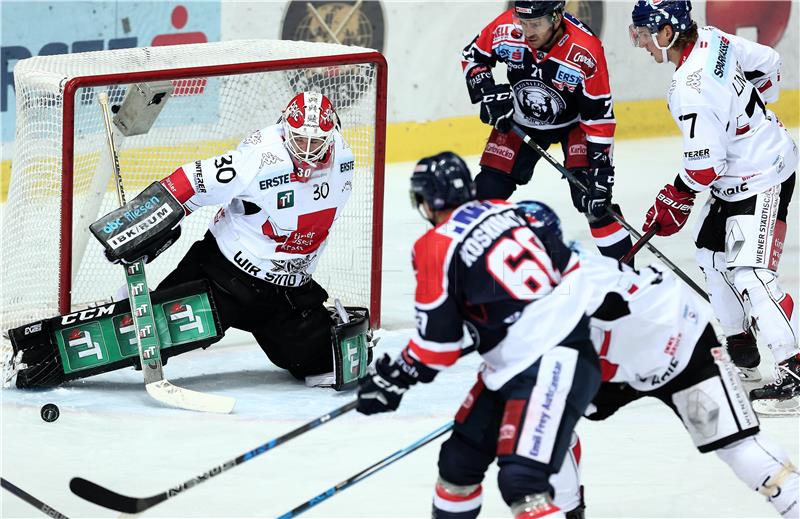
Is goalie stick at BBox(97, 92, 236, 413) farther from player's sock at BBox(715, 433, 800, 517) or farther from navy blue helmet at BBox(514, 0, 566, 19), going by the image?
player's sock at BBox(715, 433, 800, 517)

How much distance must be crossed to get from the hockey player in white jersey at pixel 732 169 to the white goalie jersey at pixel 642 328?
3.72 feet

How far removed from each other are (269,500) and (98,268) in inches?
73.1

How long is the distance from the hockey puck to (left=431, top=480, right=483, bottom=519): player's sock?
1.53 m

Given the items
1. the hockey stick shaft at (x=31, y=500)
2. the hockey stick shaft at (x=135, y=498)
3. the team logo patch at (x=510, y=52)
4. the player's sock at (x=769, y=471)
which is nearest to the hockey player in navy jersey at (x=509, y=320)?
the hockey stick shaft at (x=135, y=498)

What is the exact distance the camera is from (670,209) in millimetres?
4293

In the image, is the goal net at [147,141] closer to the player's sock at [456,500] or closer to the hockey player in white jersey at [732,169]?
the hockey player in white jersey at [732,169]

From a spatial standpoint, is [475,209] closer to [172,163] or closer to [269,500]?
[269,500]

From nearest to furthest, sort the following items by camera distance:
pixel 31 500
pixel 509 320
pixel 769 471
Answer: pixel 509 320, pixel 769 471, pixel 31 500

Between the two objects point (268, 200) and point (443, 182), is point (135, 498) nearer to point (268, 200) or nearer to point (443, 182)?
point (443, 182)

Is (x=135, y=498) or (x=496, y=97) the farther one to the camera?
(x=496, y=97)

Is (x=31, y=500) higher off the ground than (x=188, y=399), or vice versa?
(x=31, y=500)

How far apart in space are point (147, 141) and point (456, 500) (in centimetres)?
272

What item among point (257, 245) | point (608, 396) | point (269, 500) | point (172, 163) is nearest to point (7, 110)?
point (172, 163)

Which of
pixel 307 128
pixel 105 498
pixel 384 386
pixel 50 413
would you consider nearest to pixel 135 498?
pixel 105 498
